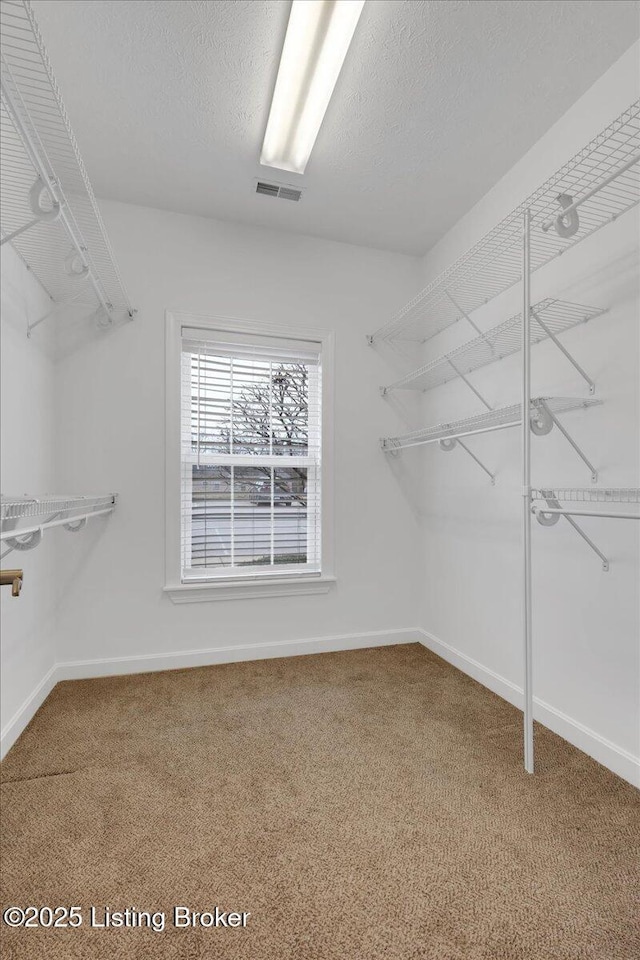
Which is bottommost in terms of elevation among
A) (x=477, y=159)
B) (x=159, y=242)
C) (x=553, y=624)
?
(x=553, y=624)

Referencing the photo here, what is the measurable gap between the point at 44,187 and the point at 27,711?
2042 millimetres

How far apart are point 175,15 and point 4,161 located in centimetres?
77

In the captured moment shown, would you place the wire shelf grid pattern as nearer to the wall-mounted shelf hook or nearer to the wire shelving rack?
the wall-mounted shelf hook

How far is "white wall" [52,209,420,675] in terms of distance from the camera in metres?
2.54

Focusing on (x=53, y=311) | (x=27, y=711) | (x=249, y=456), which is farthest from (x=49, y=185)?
(x=27, y=711)

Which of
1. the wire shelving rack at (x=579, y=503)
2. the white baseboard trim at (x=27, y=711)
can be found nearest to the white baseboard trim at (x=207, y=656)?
the white baseboard trim at (x=27, y=711)

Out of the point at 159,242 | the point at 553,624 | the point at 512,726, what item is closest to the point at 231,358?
the point at 159,242

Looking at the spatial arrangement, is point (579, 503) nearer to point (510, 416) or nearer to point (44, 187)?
point (510, 416)

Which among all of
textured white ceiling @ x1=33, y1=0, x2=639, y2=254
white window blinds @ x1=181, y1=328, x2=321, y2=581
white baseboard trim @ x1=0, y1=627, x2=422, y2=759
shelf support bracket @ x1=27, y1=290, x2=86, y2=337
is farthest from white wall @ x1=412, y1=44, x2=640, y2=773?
shelf support bracket @ x1=27, y1=290, x2=86, y2=337

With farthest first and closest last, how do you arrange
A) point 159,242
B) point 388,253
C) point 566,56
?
point 388,253 → point 159,242 → point 566,56

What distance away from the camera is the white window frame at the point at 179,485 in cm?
266

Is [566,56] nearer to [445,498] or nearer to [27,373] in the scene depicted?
[445,498]

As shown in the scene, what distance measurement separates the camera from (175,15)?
1.57 m

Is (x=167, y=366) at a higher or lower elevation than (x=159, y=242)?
lower
